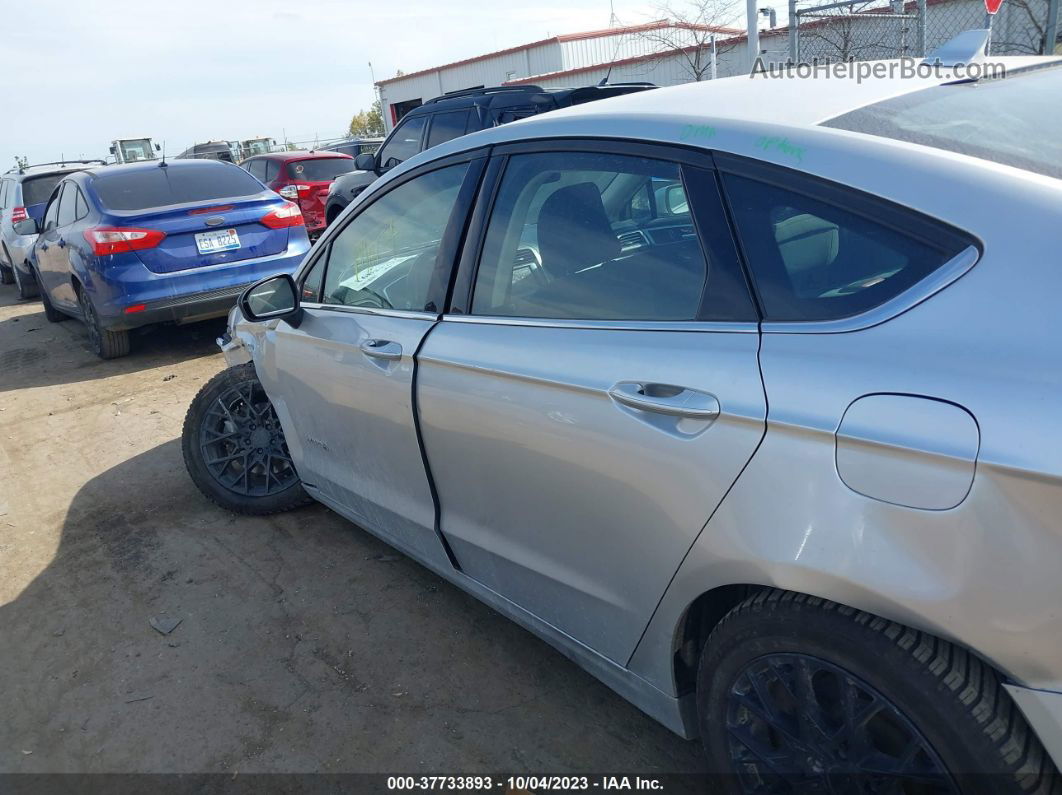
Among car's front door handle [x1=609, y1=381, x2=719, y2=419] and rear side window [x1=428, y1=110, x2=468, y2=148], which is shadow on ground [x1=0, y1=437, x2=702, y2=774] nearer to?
car's front door handle [x1=609, y1=381, x2=719, y2=419]

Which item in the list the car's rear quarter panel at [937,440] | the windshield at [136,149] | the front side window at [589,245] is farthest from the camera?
the windshield at [136,149]

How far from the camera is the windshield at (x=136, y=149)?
3412 centimetres

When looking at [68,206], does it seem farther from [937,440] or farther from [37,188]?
[937,440]

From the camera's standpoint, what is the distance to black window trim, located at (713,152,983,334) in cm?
152

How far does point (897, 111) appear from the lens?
1907 mm

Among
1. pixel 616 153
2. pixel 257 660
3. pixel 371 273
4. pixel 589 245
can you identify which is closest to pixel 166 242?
pixel 371 273

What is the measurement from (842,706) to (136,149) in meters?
39.1

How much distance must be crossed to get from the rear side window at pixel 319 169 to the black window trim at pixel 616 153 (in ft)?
36.6

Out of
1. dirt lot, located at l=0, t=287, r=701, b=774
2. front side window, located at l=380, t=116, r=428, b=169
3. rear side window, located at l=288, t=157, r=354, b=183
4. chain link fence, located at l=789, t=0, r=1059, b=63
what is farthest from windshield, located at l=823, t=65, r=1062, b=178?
rear side window, located at l=288, t=157, r=354, b=183

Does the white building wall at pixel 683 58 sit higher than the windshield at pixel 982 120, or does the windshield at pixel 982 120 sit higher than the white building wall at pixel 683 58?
the white building wall at pixel 683 58

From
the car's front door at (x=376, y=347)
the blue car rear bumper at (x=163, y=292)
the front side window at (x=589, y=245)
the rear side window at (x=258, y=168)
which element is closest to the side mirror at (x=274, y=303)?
the car's front door at (x=376, y=347)

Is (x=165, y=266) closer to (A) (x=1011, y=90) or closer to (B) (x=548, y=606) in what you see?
(B) (x=548, y=606)

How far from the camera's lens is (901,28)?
374 inches

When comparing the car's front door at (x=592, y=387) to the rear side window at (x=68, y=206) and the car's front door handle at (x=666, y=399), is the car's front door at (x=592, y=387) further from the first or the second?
the rear side window at (x=68, y=206)
